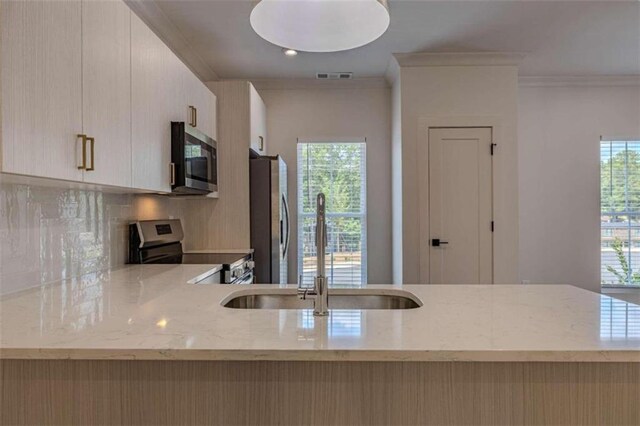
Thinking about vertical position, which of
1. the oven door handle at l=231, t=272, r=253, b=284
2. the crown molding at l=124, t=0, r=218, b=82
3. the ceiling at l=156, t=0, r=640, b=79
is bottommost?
the oven door handle at l=231, t=272, r=253, b=284

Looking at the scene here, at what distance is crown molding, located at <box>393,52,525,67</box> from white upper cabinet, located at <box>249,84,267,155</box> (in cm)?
137

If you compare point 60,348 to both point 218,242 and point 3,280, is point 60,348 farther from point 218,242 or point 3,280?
point 218,242

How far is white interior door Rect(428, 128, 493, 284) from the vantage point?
372 cm

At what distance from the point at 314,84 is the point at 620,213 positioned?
374 centimetres

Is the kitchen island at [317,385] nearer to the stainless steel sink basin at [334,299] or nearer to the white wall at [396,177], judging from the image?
the stainless steel sink basin at [334,299]

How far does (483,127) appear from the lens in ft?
12.2

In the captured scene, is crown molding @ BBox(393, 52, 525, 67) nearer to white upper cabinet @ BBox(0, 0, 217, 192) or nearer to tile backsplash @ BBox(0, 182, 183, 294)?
white upper cabinet @ BBox(0, 0, 217, 192)

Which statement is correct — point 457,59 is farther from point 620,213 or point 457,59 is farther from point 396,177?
point 620,213

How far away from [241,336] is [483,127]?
3.41m

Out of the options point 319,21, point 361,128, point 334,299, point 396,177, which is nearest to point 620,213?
point 396,177

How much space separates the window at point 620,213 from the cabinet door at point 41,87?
16.5 ft

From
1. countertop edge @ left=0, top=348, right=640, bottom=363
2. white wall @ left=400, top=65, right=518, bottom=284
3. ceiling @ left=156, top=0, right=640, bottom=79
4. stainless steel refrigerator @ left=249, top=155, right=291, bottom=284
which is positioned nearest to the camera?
countertop edge @ left=0, top=348, right=640, bottom=363

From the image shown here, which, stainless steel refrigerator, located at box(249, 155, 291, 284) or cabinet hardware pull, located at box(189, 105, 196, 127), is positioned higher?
cabinet hardware pull, located at box(189, 105, 196, 127)

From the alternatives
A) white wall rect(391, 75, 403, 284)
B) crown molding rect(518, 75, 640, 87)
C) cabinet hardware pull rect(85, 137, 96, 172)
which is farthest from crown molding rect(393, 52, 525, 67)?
cabinet hardware pull rect(85, 137, 96, 172)
